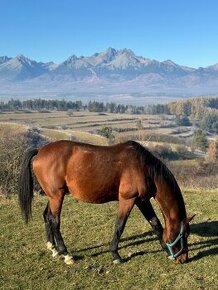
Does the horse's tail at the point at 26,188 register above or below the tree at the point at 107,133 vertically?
above

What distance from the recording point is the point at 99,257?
6.97 m

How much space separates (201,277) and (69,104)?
170289 millimetres

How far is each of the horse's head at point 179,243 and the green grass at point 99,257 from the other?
125 millimetres

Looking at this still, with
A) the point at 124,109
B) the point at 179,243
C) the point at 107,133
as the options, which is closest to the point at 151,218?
the point at 179,243

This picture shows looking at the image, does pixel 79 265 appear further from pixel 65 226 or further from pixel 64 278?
pixel 65 226

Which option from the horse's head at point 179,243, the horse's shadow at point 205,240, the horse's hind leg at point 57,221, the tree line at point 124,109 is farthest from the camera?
the tree line at point 124,109

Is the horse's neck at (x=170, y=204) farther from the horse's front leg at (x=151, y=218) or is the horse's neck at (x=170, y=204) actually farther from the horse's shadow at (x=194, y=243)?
the horse's shadow at (x=194, y=243)

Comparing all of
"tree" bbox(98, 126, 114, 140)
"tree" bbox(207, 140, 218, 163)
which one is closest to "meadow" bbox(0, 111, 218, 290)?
"tree" bbox(207, 140, 218, 163)

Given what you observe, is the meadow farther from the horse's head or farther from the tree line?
the tree line

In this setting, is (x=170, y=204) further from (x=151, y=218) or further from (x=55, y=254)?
(x=55, y=254)

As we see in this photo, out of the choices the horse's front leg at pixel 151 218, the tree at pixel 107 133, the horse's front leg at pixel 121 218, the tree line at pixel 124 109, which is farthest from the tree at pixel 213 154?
the tree line at pixel 124 109

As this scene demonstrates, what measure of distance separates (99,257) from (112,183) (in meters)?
1.30

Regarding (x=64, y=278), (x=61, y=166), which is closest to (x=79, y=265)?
(x=64, y=278)

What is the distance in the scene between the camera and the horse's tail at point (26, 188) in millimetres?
7164
